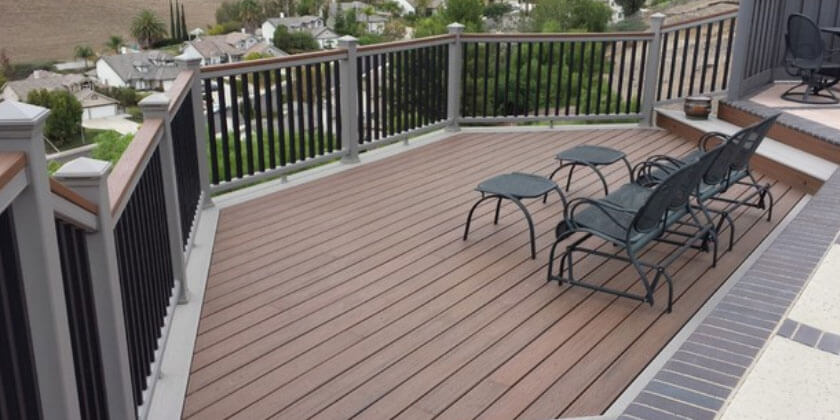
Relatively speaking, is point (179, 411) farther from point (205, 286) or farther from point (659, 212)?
point (659, 212)

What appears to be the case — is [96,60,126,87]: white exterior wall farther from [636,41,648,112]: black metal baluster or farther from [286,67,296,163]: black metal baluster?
[286,67,296,163]: black metal baluster

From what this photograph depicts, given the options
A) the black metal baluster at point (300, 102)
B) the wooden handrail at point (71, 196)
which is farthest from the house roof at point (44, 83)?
the wooden handrail at point (71, 196)

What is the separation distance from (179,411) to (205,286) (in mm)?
1239

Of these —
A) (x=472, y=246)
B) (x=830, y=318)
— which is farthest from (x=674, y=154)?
(x=830, y=318)

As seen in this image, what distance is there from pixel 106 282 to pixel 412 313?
6.21 ft

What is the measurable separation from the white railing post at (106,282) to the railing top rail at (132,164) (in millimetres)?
140

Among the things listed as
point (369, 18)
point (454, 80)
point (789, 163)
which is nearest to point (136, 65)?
point (369, 18)

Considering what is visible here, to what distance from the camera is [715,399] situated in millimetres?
2727

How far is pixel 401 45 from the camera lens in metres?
6.64

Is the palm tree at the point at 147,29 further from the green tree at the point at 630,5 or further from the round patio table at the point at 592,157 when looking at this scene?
the round patio table at the point at 592,157

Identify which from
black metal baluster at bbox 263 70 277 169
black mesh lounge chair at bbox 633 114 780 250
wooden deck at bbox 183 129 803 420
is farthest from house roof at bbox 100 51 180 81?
black mesh lounge chair at bbox 633 114 780 250

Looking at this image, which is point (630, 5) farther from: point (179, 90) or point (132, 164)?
point (132, 164)

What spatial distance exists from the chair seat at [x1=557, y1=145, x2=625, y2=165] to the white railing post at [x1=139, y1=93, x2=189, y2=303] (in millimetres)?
2816

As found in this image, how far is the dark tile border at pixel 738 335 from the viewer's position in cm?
272
